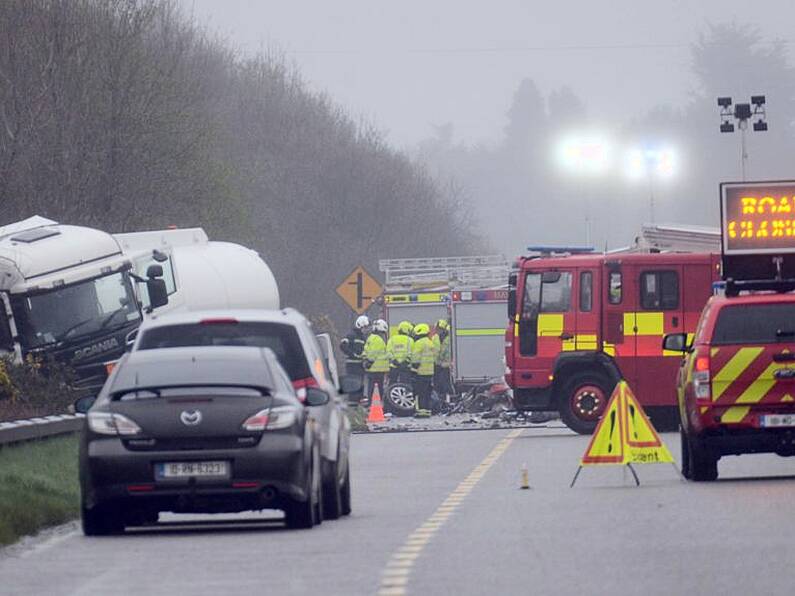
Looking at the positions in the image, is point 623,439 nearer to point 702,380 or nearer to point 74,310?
point 702,380

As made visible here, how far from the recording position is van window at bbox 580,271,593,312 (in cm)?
3525

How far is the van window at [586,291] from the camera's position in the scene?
3525 centimetres

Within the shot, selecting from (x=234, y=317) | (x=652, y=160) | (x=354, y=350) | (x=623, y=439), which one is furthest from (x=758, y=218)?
(x=652, y=160)

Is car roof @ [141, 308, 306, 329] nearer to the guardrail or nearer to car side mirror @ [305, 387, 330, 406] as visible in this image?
car side mirror @ [305, 387, 330, 406]

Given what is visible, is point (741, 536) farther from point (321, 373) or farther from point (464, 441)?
point (464, 441)

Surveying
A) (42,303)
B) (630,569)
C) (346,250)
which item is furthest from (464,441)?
(346,250)

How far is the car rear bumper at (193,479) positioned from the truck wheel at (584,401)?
17979 mm

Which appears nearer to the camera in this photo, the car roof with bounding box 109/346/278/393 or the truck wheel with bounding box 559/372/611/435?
the car roof with bounding box 109/346/278/393

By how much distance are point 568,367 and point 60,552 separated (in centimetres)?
1953

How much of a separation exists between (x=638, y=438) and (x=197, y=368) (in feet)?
19.3

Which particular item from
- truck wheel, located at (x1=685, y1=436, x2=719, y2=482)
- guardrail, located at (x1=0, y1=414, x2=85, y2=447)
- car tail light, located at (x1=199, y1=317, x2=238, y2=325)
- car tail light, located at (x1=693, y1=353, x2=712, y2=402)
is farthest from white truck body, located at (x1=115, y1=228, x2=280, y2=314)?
car tail light, located at (x1=199, y1=317, x2=238, y2=325)

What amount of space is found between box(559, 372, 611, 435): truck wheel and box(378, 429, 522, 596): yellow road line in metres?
8.80

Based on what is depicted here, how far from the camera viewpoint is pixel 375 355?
4481 cm

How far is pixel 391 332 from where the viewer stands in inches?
2053
